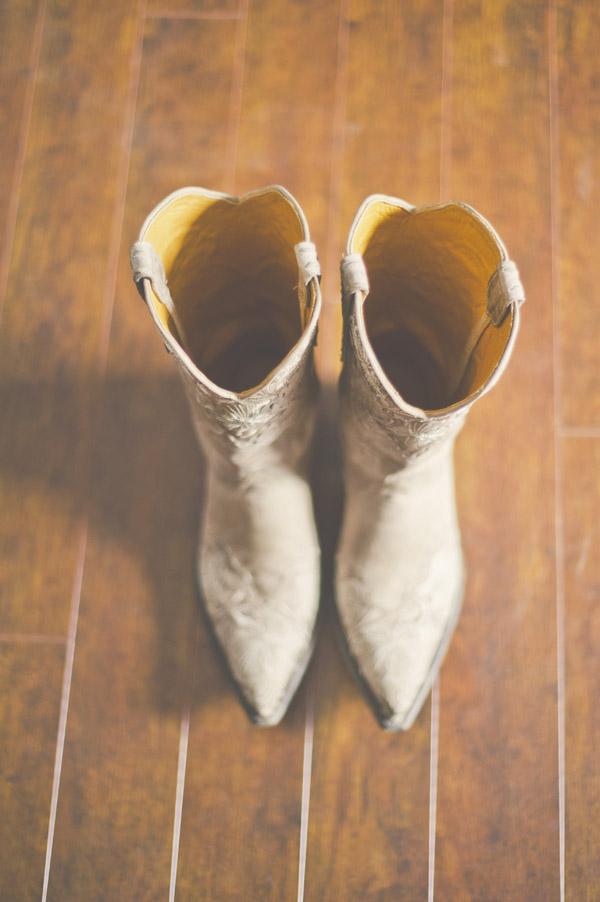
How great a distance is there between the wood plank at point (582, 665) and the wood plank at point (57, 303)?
2.33 ft

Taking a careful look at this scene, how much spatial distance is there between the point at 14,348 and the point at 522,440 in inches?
30.7

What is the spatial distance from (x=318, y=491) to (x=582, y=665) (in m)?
0.44

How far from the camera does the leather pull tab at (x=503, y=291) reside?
549 millimetres

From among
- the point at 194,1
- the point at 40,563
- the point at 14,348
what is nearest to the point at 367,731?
the point at 40,563

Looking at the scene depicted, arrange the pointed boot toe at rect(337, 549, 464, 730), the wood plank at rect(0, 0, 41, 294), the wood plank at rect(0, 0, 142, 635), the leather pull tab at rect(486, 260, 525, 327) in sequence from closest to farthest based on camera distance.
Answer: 1. the leather pull tab at rect(486, 260, 525, 327)
2. the pointed boot toe at rect(337, 549, 464, 730)
3. the wood plank at rect(0, 0, 142, 635)
4. the wood plank at rect(0, 0, 41, 294)

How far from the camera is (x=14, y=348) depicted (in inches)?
39.6

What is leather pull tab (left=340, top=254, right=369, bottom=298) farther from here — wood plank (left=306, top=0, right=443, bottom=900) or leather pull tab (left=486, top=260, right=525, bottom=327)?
wood plank (left=306, top=0, right=443, bottom=900)

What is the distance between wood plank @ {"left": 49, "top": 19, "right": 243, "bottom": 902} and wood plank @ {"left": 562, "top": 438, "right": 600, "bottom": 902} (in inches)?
19.4

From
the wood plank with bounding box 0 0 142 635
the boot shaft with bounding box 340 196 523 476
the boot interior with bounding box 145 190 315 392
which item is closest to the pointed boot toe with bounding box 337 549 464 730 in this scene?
the boot shaft with bounding box 340 196 523 476

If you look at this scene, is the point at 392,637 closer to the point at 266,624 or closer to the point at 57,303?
the point at 266,624

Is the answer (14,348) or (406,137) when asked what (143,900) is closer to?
(14,348)

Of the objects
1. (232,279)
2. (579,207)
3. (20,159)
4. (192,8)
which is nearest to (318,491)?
(232,279)

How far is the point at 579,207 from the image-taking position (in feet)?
3.34

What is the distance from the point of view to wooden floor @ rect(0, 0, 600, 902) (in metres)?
Result: 0.86
